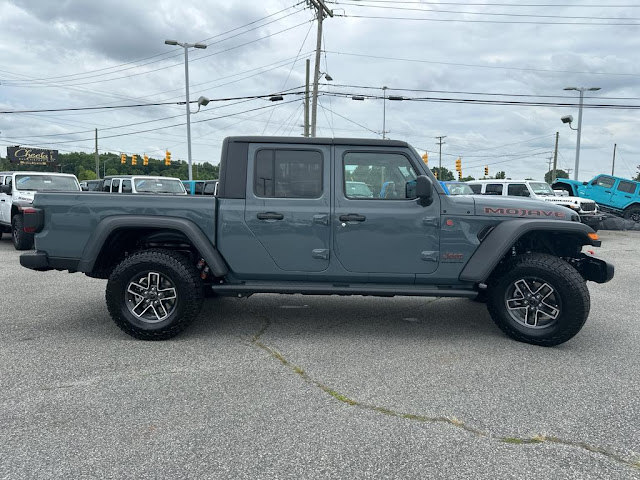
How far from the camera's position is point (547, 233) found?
4.68m

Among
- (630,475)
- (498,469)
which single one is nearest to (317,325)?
(498,469)

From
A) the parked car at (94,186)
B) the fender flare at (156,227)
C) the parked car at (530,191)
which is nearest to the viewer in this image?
the fender flare at (156,227)

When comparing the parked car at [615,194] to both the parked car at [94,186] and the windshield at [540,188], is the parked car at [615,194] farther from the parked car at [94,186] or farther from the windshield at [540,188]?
the parked car at [94,186]

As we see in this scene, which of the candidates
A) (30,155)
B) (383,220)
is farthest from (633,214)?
(30,155)

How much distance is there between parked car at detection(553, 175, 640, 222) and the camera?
2070 centimetres

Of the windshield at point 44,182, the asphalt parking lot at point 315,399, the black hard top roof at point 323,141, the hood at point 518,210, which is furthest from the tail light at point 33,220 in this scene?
the windshield at point 44,182

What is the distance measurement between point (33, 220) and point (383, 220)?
328 cm

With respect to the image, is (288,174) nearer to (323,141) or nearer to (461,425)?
(323,141)

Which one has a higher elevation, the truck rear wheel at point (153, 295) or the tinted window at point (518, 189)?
the tinted window at point (518, 189)

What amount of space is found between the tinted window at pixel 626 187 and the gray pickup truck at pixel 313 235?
19640 millimetres

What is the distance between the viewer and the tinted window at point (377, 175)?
14.9ft

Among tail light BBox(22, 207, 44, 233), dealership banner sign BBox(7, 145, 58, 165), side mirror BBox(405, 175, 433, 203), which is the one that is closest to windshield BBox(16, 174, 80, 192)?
tail light BBox(22, 207, 44, 233)

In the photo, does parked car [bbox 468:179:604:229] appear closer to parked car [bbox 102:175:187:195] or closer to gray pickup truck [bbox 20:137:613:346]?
parked car [bbox 102:175:187:195]

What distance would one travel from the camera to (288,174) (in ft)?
15.0
